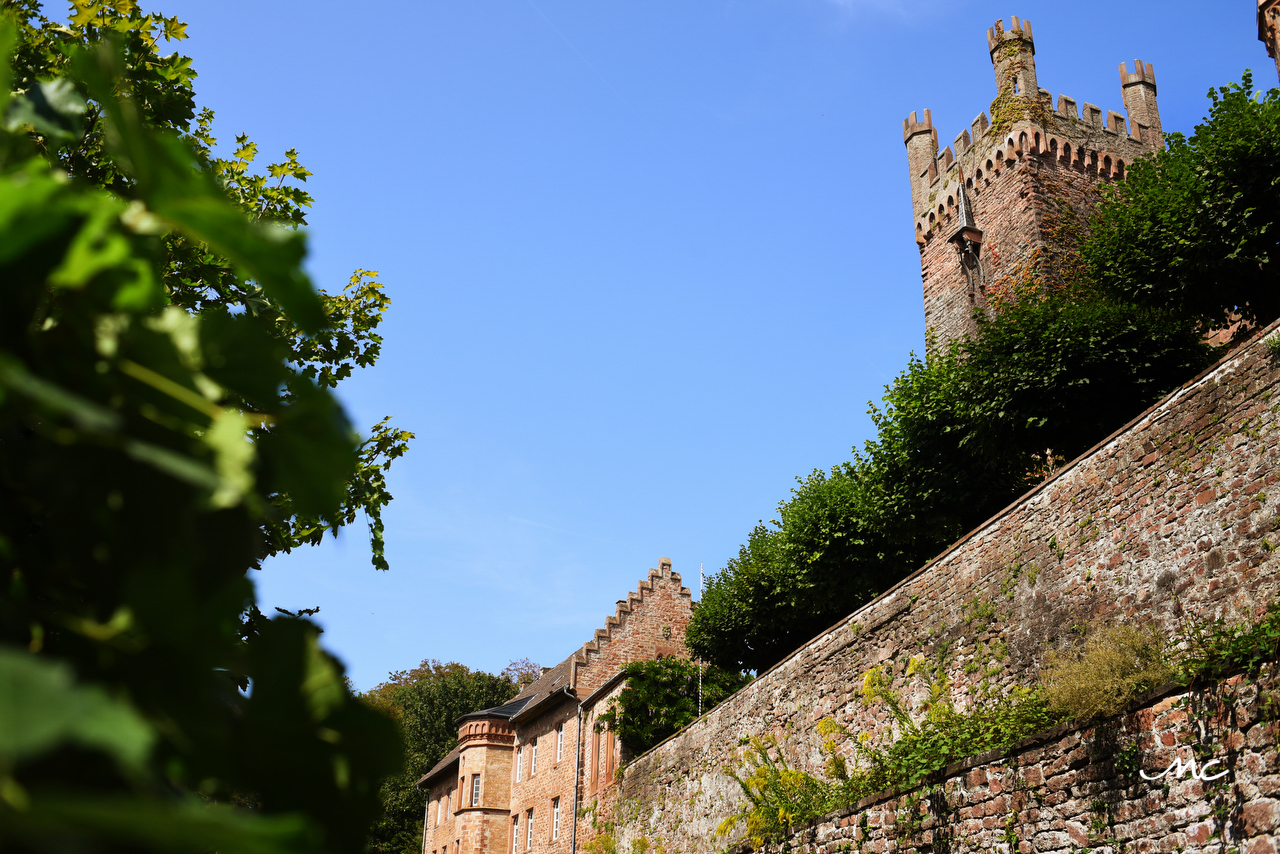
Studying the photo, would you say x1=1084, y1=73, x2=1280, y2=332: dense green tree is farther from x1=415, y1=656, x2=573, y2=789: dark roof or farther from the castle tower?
x1=415, y1=656, x2=573, y2=789: dark roof

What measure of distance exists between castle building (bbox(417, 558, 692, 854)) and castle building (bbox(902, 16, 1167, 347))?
47.7 feet

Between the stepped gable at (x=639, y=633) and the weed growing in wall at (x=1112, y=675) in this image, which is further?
the stepped gable at (x=639, y=633)

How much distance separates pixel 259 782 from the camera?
0.79 meters

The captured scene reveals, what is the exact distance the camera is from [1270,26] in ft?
72.9

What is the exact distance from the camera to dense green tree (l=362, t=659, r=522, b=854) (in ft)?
152

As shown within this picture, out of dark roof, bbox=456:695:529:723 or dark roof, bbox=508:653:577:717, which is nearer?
dark roof, bbox=508:653:577:717

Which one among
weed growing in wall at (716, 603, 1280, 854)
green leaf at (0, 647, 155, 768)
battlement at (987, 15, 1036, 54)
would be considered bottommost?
green leaf at (0, 647, 155, 768)

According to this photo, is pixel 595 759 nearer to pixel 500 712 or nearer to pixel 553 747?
pixel 553 747

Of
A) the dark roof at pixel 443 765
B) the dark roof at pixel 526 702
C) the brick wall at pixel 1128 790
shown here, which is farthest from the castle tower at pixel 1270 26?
the dark roof at pixel 443 765

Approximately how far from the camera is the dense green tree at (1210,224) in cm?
1633

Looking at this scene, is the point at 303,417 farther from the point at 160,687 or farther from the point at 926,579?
the point at 926,579

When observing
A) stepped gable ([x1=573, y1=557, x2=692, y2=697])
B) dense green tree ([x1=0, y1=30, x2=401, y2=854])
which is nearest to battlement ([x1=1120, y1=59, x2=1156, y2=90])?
stepped gable ([x1=573, y1=557, x2=692, y2=697])

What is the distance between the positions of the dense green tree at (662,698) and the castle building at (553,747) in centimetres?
100

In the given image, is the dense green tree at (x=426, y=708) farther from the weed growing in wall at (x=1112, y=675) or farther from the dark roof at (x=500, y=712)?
the weed growing in wall at (x=1112, y=675)
